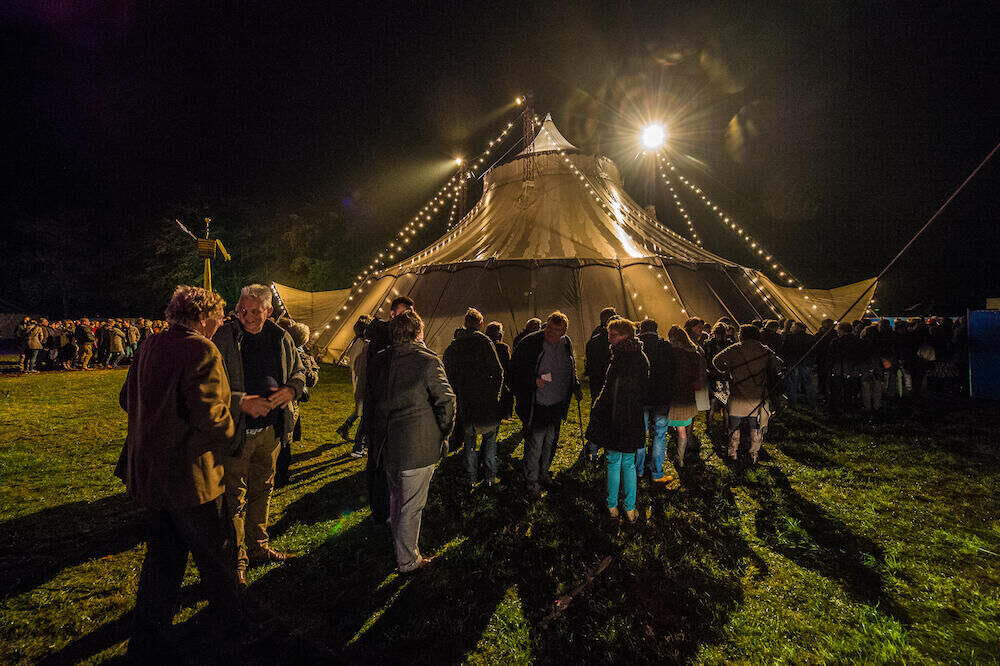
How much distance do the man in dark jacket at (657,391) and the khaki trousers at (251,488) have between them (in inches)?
123

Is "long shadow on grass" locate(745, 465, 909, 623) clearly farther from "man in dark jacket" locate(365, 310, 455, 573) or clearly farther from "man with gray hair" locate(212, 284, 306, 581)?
"man with gray hair" locate(212, 284, 306, 581)

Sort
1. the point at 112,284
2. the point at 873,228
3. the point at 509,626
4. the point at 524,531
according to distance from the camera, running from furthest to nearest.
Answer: the point at 112,284
the point at 873,228
the point at 524,531
the point at 509,626

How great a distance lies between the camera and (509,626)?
8.61 ft

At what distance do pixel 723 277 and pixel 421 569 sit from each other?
1055 cm

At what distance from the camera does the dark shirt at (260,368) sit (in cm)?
288

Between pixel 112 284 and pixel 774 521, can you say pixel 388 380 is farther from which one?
pixel 112 284

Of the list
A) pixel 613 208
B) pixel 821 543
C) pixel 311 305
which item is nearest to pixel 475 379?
pixel 821 543

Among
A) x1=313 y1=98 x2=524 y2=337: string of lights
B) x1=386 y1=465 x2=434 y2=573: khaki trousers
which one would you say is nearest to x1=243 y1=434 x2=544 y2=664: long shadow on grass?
x1=386 y1=465 x2=434 y2=573: khaki trousers

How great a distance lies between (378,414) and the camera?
9.27ft

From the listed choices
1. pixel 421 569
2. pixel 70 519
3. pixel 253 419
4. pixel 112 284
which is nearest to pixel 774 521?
pixel 421 569

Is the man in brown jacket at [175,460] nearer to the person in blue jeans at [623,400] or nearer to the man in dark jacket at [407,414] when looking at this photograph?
the man in dark jacket at [407,414]

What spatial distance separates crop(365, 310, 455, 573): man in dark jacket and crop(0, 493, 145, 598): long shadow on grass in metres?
2.49

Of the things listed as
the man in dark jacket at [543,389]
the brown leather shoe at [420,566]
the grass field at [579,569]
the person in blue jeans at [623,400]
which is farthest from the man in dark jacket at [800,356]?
the brown leather shoe at [420,566]

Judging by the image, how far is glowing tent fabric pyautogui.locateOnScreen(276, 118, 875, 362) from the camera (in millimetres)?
10156
